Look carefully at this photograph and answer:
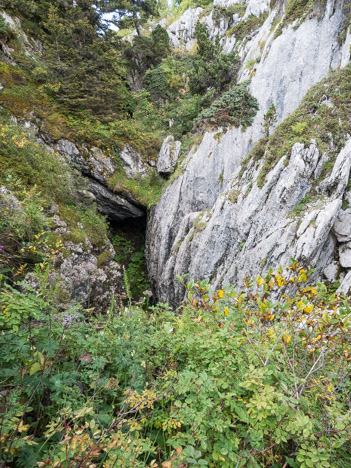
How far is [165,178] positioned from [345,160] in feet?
32.8

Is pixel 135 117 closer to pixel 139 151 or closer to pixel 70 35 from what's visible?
pixel 139 151

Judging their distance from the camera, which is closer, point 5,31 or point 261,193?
point 261,193

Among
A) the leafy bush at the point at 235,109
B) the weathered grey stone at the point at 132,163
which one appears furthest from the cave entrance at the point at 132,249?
the leafy bush at the point at 235,109

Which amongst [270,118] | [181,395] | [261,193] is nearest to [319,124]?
[261,193]

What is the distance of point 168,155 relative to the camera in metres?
13.9

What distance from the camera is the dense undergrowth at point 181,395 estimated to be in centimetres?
131

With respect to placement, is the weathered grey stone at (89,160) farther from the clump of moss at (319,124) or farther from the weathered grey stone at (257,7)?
the weathered grey stone at (257,7)

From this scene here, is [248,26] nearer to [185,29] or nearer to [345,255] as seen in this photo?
[185,29]

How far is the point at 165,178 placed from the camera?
564 inches

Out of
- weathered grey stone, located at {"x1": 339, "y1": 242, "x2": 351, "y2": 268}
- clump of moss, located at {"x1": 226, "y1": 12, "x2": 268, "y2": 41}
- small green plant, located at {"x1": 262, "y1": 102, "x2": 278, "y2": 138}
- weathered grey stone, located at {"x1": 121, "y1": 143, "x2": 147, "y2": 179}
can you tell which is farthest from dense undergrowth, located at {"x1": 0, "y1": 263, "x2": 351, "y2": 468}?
clump of moss, located at {"x1": 226, "y1": 12, "x2": 268, "y2": 41}

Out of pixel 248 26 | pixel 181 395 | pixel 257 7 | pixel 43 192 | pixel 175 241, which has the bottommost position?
pixel 181 395

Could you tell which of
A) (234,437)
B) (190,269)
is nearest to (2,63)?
(190,269)

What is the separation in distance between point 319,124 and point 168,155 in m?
8.55

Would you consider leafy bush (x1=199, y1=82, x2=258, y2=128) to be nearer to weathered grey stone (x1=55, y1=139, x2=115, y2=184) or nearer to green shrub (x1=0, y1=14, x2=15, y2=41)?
weathered grey stone (x1=55, y1=139, x2=115, y2=184)
